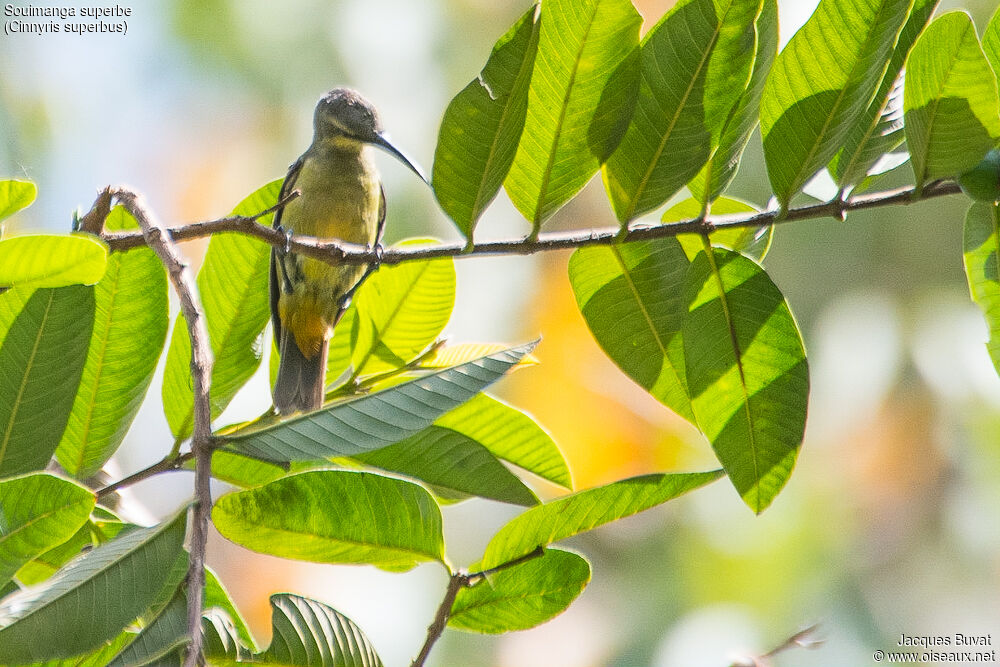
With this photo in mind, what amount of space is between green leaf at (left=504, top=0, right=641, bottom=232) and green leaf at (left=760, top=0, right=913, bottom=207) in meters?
0.21

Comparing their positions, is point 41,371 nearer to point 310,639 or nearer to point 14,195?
point 14,195

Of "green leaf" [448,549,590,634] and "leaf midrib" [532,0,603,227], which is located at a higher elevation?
"leaf midrib" [532,0,603,227]

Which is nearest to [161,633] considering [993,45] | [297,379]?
[993,45]

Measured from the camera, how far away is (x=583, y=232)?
57.2 inches

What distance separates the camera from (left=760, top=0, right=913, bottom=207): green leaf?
1275mm

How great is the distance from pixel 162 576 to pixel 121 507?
4.13ft

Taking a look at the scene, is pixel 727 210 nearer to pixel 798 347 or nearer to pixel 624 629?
pixel 798 347

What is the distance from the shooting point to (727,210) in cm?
157

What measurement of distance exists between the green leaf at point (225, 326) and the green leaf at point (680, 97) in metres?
0.67

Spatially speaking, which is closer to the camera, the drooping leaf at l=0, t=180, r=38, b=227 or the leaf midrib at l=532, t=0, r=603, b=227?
the drooping leaf at l=0, t=180, r=38, b=227

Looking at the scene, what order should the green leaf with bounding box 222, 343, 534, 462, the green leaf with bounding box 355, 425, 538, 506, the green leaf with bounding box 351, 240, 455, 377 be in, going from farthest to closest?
the green leaf with bounding box 351, 240, 455, 377, the green leaf with bounding box 355, 425, 538, 506, the green leaf with bounding box 222, 343, 534, 462

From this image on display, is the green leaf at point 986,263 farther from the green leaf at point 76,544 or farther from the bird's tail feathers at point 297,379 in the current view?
the green leaf at point 76,544

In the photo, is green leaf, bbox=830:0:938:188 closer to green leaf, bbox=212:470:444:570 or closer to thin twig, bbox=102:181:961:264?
thin twig, bbox=102:181:961:264

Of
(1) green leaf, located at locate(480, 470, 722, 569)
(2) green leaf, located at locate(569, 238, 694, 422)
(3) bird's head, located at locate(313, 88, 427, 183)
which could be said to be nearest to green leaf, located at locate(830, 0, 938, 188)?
(2) green leaf, located at locate(569, 238, 694, 422)
